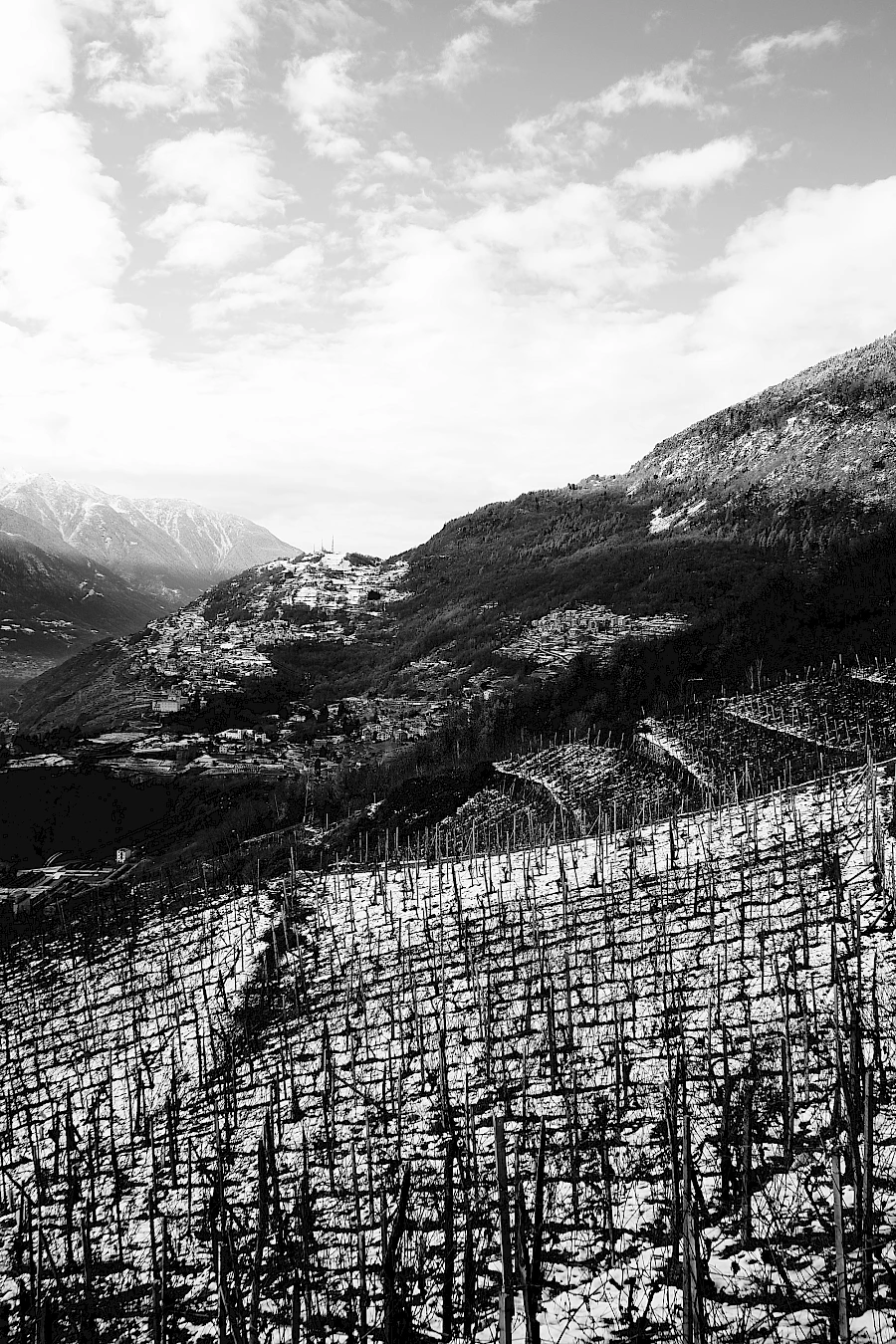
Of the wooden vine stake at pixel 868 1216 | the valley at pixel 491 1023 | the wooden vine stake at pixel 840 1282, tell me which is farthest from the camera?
the valley at pixel 491 1023

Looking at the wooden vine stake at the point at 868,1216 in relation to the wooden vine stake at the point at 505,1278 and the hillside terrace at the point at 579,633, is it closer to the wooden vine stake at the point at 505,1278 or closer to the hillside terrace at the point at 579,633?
the wooden vine stake at the point at 505,1278

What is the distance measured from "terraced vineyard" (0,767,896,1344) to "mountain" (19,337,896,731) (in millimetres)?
41027

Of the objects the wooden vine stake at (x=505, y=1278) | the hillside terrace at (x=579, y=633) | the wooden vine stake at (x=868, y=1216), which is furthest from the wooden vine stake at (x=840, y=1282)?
the hillside terrace at (x=579, y=633)

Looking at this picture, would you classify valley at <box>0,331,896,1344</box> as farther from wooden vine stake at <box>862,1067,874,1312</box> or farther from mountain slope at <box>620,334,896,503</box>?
mountain slope at <box>620,334,896,503</box>

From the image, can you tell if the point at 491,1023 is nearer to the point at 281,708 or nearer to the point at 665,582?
the point at 665,582

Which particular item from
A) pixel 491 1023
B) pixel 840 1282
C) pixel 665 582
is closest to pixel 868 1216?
pixel 840 1282

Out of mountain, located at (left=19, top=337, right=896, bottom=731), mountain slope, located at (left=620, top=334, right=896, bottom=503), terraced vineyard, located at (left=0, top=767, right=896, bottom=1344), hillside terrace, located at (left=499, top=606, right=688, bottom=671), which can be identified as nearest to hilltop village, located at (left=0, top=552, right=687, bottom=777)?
hillside terrace, located at (left=499, top=606, right=688, bottom=671)

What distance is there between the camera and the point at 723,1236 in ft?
46.5

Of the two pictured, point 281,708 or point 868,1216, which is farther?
point 281,708

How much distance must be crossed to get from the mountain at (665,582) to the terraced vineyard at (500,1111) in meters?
41.0

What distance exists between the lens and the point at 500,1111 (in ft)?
63.5

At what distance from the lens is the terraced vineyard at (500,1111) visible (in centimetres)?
1376

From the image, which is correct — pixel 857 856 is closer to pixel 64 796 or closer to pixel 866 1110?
pixel 866 1110

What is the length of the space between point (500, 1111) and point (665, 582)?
86.2 m
